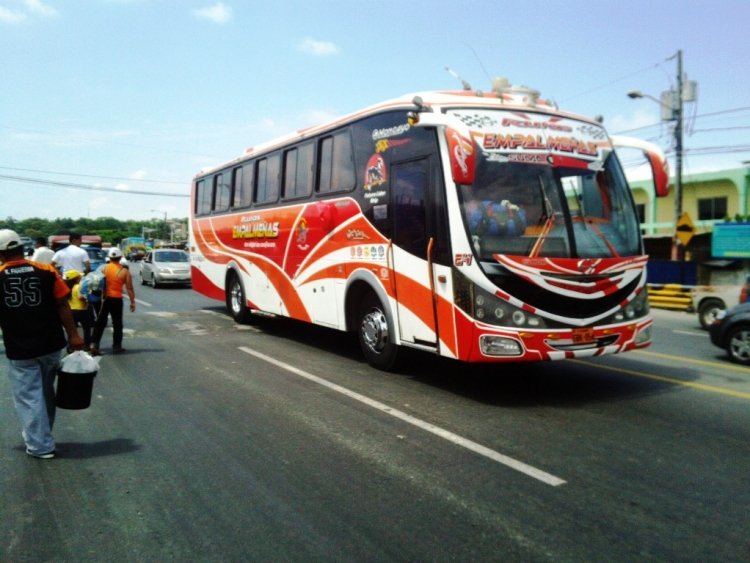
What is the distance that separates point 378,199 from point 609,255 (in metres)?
2.88

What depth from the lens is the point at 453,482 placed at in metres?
4.36

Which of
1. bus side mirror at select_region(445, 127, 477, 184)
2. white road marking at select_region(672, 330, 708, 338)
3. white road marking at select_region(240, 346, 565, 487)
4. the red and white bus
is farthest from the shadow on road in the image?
white road marking at select_region(672, 330, 708, 338)

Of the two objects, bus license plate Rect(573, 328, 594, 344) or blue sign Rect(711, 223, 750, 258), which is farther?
blue sign Rect(711, 223, 750, 258)

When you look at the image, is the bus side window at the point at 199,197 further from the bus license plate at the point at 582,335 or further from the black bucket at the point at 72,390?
the bus license plate at the point at 582,335

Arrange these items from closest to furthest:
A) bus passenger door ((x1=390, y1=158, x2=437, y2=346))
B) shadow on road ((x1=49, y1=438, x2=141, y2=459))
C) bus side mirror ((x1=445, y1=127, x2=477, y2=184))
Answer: shadow on road ((x1=49, y1=438, x2=141, y2=459)) → bus side mirror ((x1=445, y1=127, x2=477, y2=184)) → bus passenger door ((x1=390, y1=158, x2=437, y2=346))

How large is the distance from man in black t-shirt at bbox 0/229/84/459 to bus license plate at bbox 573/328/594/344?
4740mm

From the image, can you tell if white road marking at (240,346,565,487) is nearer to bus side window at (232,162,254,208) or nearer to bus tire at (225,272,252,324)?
bus tire at (225,272,252,324)

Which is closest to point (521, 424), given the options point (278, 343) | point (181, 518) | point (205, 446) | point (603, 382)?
point (603, 382)

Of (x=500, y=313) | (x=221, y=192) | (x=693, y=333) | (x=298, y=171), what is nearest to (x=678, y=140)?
(x=693, y=333)

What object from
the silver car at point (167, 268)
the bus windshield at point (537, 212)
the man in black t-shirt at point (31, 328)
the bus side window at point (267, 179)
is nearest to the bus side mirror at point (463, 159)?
the bus windshield at point (537, 212)

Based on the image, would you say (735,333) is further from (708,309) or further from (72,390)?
(72,390)

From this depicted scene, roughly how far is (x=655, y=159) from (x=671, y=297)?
12.0 m

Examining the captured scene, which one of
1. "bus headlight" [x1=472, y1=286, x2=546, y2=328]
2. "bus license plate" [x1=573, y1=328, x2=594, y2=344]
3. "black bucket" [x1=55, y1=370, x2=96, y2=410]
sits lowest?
"black bucket" [x1=55, y1=370, x2=96, y2=410]

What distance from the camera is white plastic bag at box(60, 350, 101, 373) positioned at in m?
5.14
